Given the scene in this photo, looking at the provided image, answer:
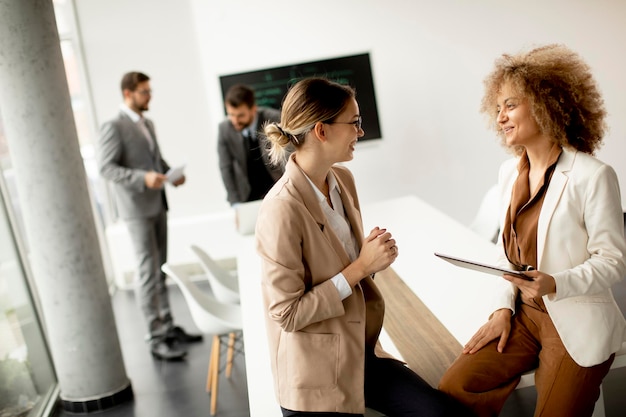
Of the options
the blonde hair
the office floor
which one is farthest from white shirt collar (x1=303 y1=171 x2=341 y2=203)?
the office floor

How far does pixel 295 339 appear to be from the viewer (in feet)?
7.18

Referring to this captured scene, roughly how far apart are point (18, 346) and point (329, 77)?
12.3 ft

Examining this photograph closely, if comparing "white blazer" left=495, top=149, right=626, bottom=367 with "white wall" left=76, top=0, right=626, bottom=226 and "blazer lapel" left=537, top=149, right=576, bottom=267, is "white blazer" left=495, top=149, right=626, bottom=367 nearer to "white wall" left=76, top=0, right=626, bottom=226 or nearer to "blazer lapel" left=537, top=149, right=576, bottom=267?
"blazer lapel" left=537, top=149, right=576, bottom=267

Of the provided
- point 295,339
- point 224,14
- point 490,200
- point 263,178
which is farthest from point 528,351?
point 224,14

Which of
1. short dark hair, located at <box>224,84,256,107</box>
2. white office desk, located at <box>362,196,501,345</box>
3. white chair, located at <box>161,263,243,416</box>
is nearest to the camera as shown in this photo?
white office desk, located at <box>362,196,501,345</box>

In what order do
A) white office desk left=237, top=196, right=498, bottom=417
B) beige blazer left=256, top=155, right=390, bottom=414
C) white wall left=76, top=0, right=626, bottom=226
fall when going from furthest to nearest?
white wall left=76, top=0, right=626, bottom=226, white office desk left=237, top=196, right=498, bottom=417, beige blazer left=256, top=155, right=390, bottom=414

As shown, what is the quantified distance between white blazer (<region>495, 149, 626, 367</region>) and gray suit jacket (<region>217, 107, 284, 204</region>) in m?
3.39

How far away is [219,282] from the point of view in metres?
4.62

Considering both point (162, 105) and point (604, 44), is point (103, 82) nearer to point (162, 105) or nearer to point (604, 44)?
point (162, 105)

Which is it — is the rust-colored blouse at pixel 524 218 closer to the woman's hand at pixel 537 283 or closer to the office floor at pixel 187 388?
the woman's hand at pixel 537 283

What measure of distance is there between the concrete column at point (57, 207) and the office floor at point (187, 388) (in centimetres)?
20

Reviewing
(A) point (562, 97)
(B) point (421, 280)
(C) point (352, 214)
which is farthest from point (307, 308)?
(B) point (421, 280)

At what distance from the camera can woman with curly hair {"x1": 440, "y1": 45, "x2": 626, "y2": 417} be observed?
2264 millimetres

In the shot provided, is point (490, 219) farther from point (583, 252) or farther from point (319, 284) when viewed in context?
point (319, 284)
